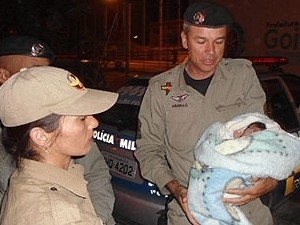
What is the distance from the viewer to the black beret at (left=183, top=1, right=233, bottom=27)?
8.32 ft

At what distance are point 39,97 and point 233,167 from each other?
976mm

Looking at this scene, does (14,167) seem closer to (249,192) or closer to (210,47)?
(249,192)

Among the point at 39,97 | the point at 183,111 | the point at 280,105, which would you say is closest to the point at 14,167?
the point at 39,97

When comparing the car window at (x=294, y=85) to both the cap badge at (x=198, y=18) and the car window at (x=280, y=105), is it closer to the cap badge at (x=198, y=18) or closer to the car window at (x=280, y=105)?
the car window at (x=280, y=105)

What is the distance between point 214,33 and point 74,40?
8906 mm

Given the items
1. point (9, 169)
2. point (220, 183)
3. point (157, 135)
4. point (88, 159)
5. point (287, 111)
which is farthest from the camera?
point (287, 111)

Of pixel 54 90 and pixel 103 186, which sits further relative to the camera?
pixel 103 186

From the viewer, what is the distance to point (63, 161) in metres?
1.79

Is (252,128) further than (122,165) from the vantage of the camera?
No

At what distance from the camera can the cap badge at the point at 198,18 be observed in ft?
8.34

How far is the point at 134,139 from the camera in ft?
13.6

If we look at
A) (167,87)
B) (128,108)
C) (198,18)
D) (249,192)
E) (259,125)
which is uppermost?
(198,18)

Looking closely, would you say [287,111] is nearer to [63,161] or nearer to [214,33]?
[214,33]

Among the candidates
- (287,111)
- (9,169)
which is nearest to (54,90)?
(9,169)
